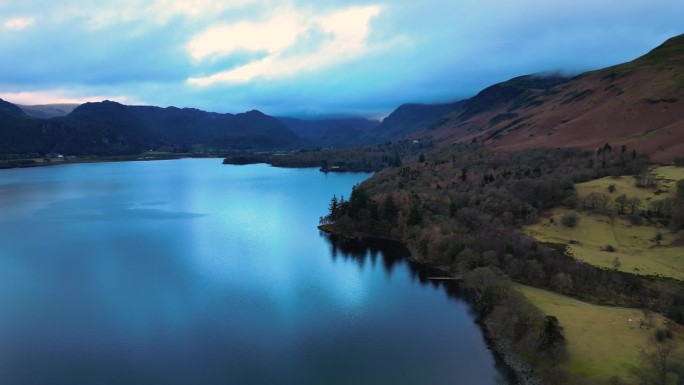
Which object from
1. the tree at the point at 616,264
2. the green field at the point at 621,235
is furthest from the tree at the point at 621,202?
the tree at the point at 616,264

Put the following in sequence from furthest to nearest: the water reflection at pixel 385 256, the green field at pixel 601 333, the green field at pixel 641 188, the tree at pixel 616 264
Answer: the green field at pixel 641 188 → the water reflection at pixel 385 256 → the tree at pixel 616 264 → the green field at pixel 601 333

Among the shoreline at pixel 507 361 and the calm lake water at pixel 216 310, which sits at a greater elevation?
the calm lake water at pixel 216 310

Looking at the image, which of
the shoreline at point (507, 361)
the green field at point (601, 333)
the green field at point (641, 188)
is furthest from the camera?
the green field at point (641, 188)

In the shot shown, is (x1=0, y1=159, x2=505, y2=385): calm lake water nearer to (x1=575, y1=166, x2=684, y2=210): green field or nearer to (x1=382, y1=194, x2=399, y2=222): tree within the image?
(x1=382, y1=194, x2=399, y2=222): tree

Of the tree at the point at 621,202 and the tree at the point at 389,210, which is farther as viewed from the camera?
the tree at the point at 389,210

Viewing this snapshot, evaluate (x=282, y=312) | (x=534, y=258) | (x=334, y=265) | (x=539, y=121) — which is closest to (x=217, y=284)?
(x=282, y=312)

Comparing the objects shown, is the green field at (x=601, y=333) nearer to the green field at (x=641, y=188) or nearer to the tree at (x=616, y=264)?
the tree at (x=616, y=264)
